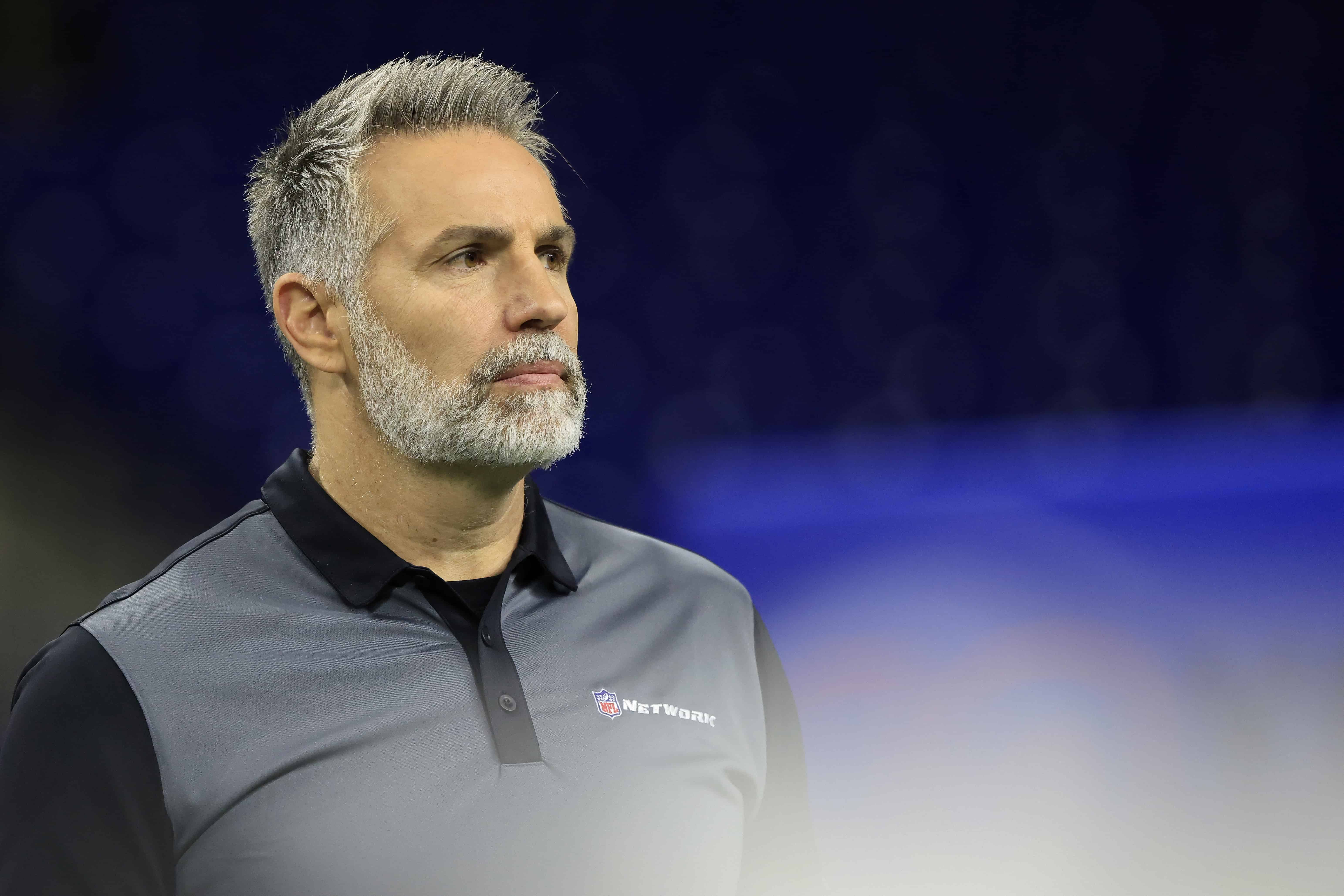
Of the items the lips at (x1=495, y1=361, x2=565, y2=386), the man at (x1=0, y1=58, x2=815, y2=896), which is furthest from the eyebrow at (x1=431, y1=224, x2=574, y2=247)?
the lips at (x1=495, y1=361, x2=565, y2=386)

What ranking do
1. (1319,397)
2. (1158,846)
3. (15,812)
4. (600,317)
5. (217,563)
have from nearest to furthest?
1. (15,812)
2. (217,563)
3. (1158,846)
4. (600,317)
5. (1319,397)

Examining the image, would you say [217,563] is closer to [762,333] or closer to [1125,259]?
[762,333]

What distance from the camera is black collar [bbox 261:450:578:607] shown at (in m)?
Answer: 0.95

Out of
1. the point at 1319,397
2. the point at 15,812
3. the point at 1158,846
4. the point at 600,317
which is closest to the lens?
the point at 15,812

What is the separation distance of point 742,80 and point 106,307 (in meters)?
1.01

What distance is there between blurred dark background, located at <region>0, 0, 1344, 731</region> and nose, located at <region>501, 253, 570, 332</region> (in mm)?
807

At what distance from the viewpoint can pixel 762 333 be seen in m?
1.86

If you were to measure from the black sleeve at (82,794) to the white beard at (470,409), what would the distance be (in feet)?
0.93

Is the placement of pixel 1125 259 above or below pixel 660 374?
above

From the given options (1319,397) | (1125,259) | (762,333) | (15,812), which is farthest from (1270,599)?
(15,812)

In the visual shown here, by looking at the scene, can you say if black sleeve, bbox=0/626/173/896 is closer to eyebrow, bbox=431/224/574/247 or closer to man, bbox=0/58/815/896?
man, bbox=0/58/815/896

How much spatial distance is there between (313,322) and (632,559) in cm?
36

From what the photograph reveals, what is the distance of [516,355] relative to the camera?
0.97m

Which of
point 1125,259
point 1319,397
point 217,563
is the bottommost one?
point 217,563
